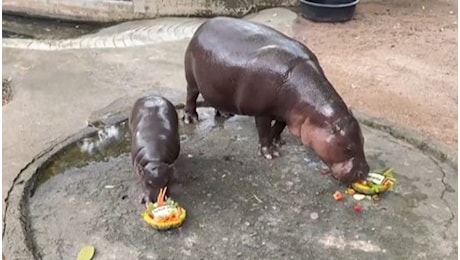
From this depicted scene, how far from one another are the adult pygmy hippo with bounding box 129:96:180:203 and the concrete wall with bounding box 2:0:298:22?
363cm

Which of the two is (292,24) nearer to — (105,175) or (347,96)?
(347,96)

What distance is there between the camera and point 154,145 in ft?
13.0

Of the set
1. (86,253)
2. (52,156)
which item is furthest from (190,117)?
(86,253)

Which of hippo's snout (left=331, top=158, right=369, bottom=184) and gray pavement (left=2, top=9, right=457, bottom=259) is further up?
hippo's snout (left=331, top=158, right=369, bottom=184)

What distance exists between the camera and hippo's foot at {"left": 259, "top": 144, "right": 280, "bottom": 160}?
4.48m

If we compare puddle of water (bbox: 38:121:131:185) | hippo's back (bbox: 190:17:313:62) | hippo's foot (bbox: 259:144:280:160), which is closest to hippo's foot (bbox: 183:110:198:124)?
puddle of water (bbox: 38:121:131:185)

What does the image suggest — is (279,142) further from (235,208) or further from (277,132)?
(235,208)

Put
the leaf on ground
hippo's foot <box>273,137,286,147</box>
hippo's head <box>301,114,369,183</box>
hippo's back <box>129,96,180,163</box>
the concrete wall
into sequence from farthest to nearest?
1. the concrete wall
2. hippo's foot <box>273,137,286,147</box>
3. hippo's back <box>129,96,180,163</box>
4. hippo's head <box>301,114,369,183</box>
5. the leaf on ground

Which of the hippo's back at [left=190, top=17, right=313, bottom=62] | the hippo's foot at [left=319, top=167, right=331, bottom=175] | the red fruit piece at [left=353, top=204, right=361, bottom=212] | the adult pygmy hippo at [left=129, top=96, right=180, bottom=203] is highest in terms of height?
the hippo's back at [left=190, top=17, right=313, bottom=62]

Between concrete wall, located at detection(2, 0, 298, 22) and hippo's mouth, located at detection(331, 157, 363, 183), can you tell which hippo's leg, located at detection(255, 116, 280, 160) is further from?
concrete wall, located at detection(2, 0, 298, 22)

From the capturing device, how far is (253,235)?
378 centimetres

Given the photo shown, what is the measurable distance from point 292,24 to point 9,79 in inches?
113

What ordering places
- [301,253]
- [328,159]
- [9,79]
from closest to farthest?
[301,253] < [328,159] < [9,79]

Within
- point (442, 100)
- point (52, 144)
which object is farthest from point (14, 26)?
point (442, 100)
